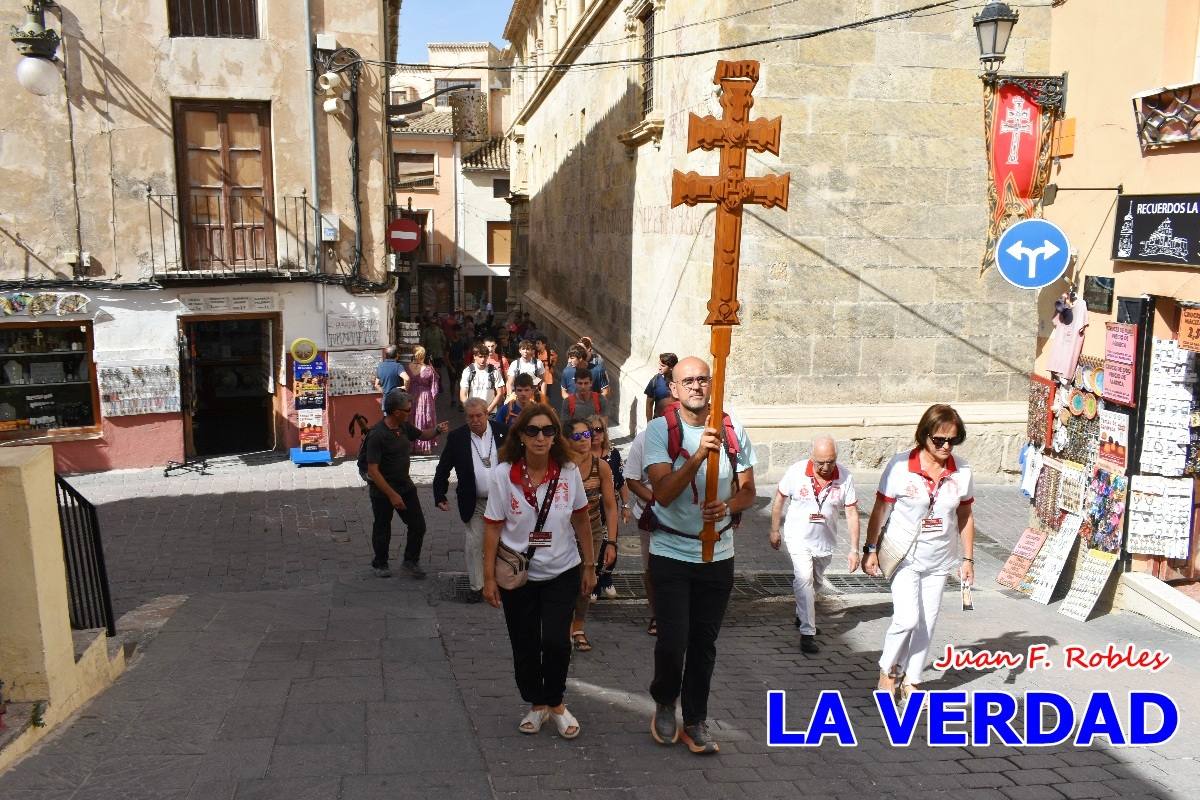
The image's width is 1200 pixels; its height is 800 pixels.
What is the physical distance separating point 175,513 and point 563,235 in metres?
15.3

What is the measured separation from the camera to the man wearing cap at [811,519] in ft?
21.7

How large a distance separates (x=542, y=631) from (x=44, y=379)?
9987 millimetres

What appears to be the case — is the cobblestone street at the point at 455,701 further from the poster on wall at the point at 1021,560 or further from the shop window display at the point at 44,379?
the shop window display at the point at 44,379

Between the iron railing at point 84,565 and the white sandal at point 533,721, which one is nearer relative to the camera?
the white sandal at point 533,721

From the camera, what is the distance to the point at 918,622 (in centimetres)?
550

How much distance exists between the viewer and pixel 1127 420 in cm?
730

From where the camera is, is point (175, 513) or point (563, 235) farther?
point (563, 235)

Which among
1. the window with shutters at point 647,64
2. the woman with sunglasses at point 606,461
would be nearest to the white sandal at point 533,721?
the woman with sunglasses at point 606,461

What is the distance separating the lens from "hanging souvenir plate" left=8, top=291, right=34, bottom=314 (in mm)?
11734

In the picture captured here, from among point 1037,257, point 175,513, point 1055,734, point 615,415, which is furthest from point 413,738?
point 615,415

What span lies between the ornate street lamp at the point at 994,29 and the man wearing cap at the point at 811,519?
3.65 metres

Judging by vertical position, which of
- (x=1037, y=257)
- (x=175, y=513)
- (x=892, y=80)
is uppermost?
(x=892, y=80)

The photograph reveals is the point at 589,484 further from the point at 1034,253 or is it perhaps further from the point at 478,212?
the point at 478,212

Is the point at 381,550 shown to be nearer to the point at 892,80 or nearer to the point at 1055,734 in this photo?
the point at 1055,734
